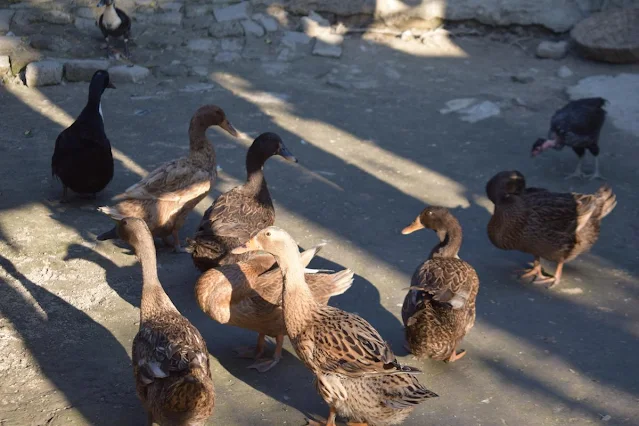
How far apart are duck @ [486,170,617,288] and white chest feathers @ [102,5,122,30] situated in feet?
21.6

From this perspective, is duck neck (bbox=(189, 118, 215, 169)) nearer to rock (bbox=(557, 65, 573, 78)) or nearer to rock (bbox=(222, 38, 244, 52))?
rock (bbox=(222, 38, 244, 52))

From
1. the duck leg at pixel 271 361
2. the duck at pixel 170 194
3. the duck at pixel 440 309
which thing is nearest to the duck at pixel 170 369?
the duck leg at pixel 271 361

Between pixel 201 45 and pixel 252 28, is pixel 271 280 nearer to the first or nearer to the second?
pixel 201 45

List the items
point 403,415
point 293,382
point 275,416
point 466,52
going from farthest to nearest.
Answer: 1. point 466,52
2. point 293,382
3. point 275,416
4. point 403,415

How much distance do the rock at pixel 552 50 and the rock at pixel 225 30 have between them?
461cm

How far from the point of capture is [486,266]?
6.65m

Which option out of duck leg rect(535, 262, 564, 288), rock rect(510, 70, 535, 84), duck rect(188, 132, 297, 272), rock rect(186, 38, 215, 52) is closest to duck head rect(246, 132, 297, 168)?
duck rect(188, 132, 297, 272)

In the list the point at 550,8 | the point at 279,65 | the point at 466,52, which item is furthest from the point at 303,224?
the point at 550,8

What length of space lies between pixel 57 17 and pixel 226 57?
262cm

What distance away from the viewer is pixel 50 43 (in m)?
11.1

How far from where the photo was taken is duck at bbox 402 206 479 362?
16.6 feet

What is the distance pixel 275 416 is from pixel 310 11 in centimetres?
916

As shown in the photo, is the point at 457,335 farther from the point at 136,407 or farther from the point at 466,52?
the point at 466,52

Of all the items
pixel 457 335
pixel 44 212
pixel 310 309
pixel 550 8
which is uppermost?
pixel 550 8
